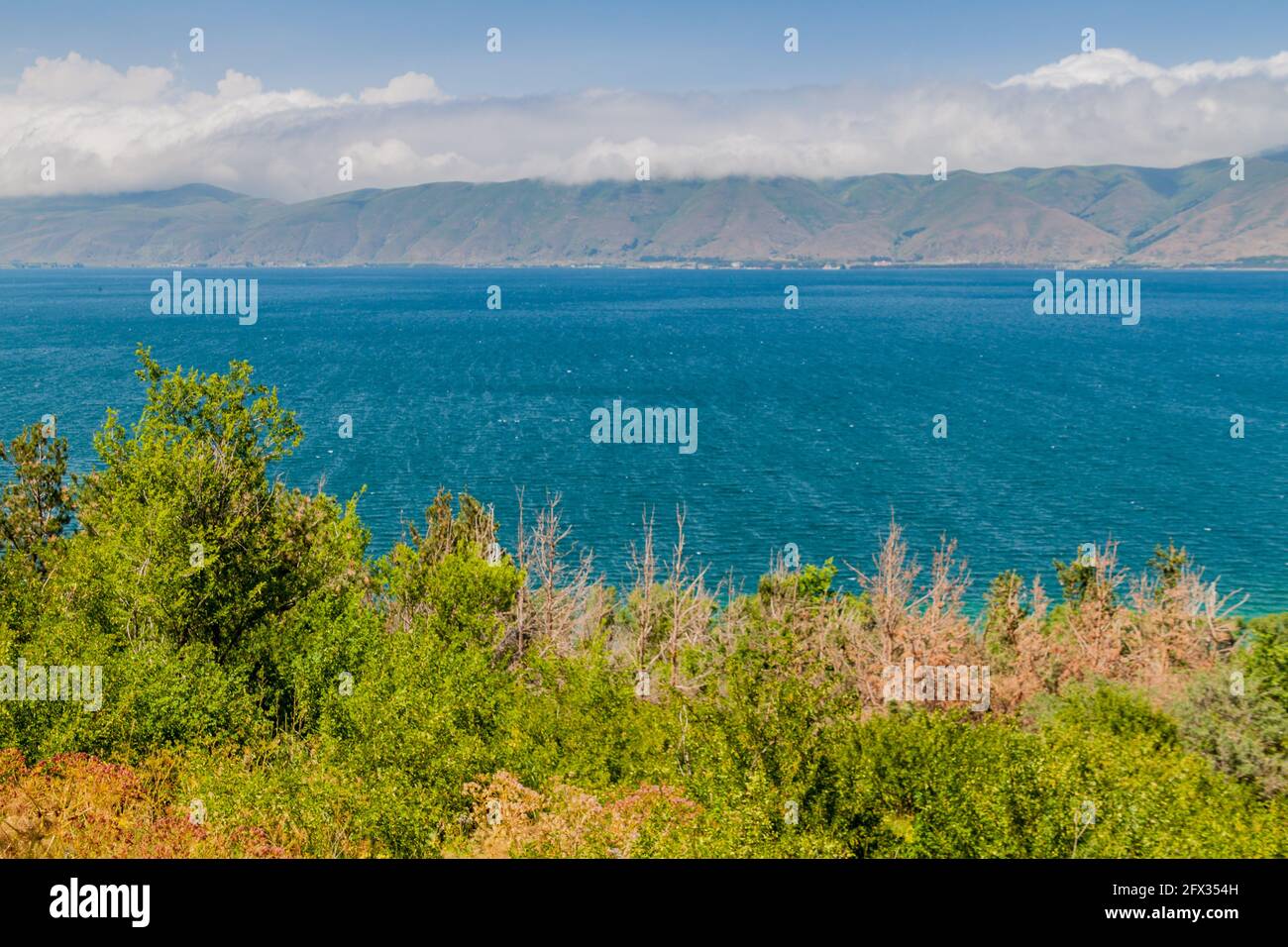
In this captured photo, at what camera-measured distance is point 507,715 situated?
30812mm

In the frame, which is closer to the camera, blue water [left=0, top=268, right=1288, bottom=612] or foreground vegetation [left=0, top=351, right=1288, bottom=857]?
foreground vegetation [left=0, top=351, right=1288, bottom=857]

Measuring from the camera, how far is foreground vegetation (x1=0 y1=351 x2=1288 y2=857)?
19.9 metres

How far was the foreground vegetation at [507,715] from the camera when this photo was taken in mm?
19875

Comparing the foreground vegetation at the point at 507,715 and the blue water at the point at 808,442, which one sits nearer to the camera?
the foreground vegetation at the point at 507,715

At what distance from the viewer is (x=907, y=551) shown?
7269cm

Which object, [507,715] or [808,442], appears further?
[808,442]

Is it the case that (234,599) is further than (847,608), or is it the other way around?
(847,608)

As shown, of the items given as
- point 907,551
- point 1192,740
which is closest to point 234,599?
point 1192,740

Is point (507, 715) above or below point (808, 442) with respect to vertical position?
below
